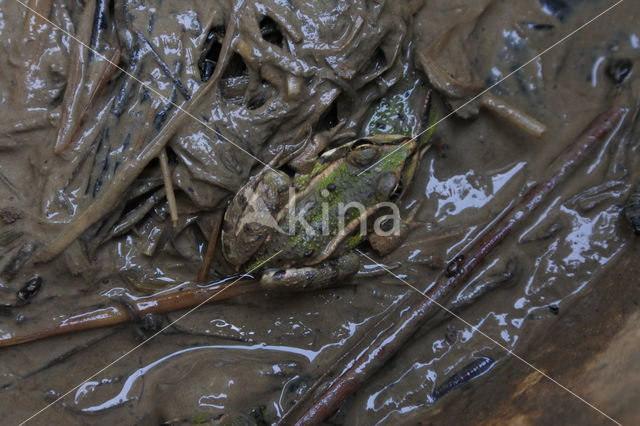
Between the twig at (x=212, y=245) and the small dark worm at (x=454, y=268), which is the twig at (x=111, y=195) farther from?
the small dark worm at (x=454, y=268)

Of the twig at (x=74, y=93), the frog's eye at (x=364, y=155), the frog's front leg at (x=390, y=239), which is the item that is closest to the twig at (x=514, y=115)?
the frog's eye at (x=364, y=155)

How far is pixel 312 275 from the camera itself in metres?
3.75

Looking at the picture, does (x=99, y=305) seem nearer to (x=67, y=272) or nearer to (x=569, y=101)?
(x=67, y=272)

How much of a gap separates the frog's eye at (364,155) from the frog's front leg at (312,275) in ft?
2.17

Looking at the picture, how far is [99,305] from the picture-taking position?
3.87 metres

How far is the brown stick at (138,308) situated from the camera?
3.74 meters

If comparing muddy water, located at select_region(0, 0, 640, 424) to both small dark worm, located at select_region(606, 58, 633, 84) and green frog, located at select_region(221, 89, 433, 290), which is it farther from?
green frog, located at select_region(221, 89, 433, 290)

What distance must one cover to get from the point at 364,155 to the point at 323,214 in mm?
499

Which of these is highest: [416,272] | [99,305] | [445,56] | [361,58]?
[445,56]

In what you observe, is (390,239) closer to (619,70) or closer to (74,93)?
(619,70)

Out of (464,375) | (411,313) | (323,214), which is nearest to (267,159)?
(323,214)

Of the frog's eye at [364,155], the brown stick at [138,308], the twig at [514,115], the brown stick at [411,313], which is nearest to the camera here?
the brown stick at [411,313]

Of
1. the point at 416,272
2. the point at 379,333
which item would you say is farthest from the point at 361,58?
the point at 379,333

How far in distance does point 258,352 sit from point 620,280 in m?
2.49
